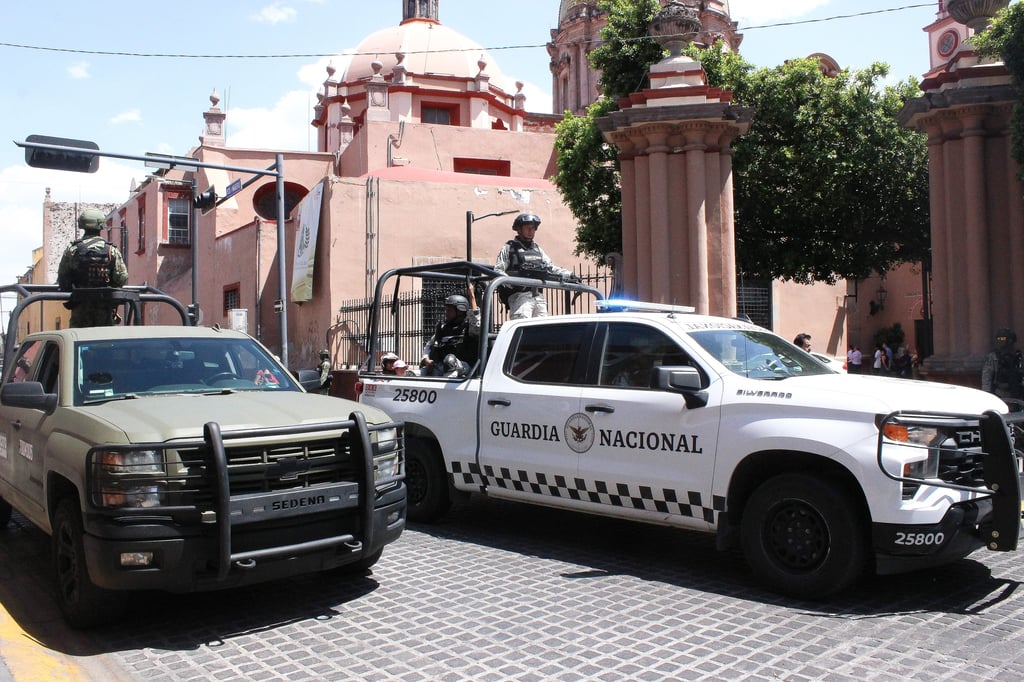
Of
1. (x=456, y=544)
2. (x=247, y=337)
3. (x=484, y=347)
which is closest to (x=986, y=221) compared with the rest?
(x=484, y=347)

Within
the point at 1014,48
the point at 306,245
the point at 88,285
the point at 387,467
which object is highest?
the point at 1014,48

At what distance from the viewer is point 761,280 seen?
73.1 ft

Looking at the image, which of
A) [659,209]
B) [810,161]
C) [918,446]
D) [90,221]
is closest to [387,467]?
[918,446]

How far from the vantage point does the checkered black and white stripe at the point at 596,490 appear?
19.6ft

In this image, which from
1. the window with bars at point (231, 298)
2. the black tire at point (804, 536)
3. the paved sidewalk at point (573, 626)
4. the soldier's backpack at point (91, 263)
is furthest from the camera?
the window with bars at point (231, 298)

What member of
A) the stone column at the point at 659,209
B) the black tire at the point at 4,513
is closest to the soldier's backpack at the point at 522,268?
the black tire at the point at 4,513

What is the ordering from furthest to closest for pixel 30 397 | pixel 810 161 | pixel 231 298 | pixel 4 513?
pixel 231 298 < pixel 810 161 < pixel 4 513 < pixel 30 397

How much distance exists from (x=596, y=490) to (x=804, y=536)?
1593 mm

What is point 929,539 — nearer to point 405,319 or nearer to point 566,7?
point 405,319

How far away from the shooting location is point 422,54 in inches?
1586

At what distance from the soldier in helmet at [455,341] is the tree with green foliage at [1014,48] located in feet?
28.3

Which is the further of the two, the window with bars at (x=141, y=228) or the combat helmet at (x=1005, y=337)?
the window with bars at (x=141, y=228)

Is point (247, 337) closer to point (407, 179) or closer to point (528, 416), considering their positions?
point (528, 416)

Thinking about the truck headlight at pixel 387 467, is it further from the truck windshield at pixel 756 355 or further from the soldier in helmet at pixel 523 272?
the soldier in helmet at pixel 523 272
